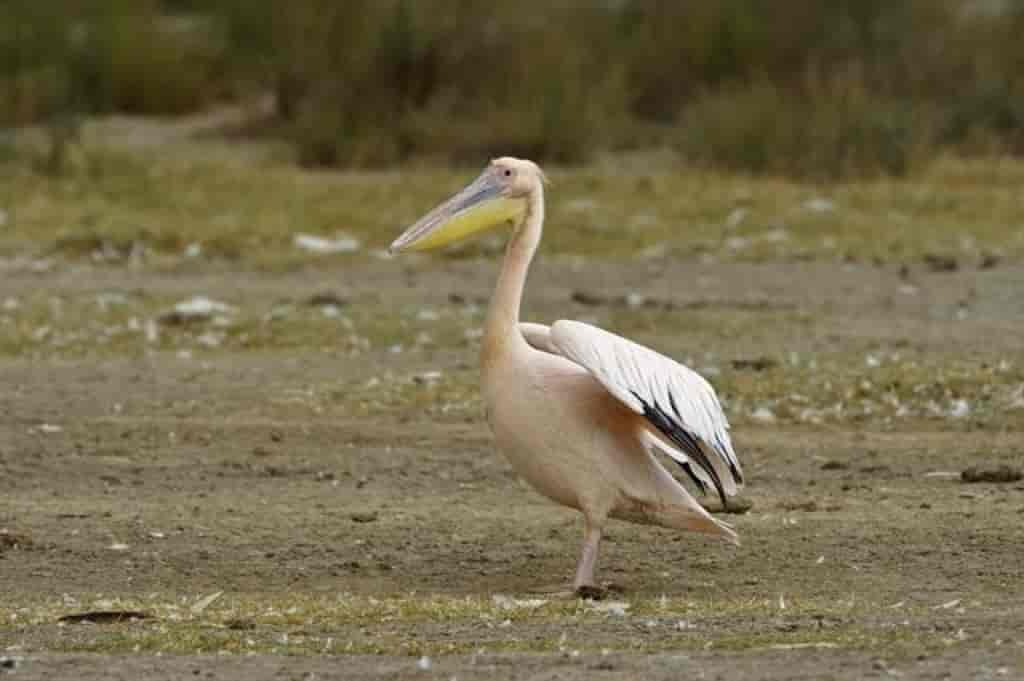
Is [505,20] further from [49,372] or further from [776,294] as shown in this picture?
[49,372]

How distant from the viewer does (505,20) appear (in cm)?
2061

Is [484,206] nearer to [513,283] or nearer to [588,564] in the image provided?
[513,283]

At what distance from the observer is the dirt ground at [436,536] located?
605 cm

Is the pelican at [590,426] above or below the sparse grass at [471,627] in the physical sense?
above

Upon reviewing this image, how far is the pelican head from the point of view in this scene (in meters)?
7.50

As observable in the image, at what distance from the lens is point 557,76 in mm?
19047

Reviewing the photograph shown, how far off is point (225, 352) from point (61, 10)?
415 inches

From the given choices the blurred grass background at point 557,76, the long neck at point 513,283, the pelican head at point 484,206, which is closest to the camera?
the long neck at point 513,283

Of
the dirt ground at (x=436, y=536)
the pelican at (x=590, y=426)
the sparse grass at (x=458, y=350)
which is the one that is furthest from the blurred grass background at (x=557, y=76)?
the pelican at (x=590, y=426)

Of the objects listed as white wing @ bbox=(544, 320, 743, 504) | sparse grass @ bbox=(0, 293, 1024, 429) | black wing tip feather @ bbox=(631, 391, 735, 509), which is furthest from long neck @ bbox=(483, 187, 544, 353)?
sparse grass @ bbox=(0, 293, 1024, 429)

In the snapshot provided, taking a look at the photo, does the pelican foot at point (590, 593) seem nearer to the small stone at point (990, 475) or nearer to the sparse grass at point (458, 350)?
the small stone at point (990, 475)

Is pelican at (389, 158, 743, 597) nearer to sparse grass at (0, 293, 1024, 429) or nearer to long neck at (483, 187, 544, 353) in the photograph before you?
long neck at (483, 187, 544, 353)

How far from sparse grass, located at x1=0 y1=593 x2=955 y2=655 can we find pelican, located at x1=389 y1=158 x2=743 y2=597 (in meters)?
0.39

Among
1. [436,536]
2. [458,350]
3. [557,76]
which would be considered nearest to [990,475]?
[436,536]
